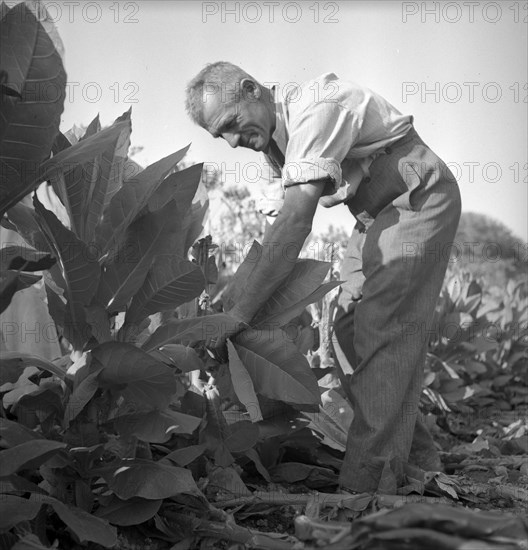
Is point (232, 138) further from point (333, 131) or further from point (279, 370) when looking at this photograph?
point (279, 370)

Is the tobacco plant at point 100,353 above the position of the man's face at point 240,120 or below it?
below

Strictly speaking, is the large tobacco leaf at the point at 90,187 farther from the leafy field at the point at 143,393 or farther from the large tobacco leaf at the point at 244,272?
the large tobacco leaf at the point at 244,272

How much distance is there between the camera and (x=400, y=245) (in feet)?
8.23

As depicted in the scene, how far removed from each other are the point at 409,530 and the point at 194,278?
952 millimetres

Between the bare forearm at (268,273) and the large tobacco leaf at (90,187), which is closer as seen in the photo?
the large tobacco leaf at (90,187)

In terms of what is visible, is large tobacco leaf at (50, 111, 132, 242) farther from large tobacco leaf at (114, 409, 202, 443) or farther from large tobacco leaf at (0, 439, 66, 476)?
large tobacco leaf at (0, 439, 66, 476)

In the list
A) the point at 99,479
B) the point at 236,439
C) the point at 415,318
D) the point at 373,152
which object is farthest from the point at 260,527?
the point at 373,152

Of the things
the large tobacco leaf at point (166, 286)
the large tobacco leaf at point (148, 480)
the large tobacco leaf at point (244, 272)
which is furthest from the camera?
the large tobacco leaf at point (244, 272)

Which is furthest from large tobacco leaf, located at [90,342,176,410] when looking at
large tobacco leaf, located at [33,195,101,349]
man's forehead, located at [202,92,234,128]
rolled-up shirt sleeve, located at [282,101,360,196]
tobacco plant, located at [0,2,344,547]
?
man's forehead, located at [202,92,234,128]

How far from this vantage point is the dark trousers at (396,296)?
8.10 ft

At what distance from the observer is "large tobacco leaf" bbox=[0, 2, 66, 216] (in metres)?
1.43

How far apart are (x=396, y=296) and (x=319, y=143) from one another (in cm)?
55

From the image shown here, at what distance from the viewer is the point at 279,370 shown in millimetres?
2068

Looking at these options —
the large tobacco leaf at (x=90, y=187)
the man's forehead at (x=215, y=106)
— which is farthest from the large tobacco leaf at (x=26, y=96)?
the man's forehead at (x=215, y=106)
